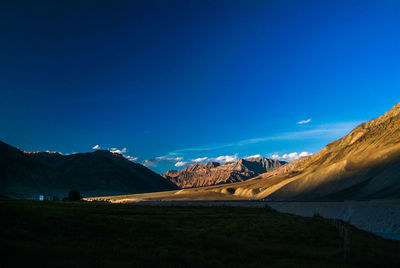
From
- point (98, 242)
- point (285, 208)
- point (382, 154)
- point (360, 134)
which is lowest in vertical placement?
point (285, 208)

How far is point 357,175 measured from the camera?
125m

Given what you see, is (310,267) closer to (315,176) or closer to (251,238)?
(251,238)

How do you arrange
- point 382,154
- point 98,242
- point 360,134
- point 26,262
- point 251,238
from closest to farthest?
1. point 26,262
2. point 98,242
3. point 251,238
4. point 382,154
5. point 360,134

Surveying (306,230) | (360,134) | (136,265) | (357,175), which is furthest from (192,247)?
A: (360,134)

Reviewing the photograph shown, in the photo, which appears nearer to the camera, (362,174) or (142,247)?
(142,247)

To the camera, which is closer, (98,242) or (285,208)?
(98,242)

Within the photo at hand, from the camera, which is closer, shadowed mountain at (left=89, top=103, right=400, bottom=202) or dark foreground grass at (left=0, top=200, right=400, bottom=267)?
dark foreground grass at (left=0, top=200, right=400, bottom=267)

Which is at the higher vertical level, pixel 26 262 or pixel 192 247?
pixel 26 262

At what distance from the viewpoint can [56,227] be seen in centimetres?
2747

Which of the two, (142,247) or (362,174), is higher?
(362,174)

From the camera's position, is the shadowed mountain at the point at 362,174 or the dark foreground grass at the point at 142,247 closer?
the dark foreground grass at the point at 142,247

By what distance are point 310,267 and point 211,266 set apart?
657 cm

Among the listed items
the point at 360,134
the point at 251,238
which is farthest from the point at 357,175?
the point at 251,238

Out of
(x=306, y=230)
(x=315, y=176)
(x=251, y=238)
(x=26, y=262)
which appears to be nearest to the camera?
(x=26, y=262)
